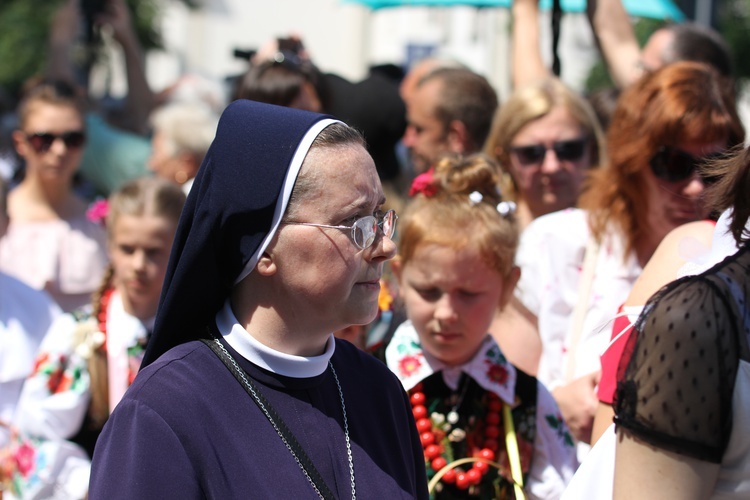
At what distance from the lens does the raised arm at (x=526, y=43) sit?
16.8 ft

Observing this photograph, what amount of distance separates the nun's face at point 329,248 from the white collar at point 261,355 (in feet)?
0.28

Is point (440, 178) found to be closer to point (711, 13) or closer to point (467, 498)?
point (467, 498)

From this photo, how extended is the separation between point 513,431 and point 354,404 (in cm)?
100

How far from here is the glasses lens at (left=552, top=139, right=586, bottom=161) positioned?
4.49m

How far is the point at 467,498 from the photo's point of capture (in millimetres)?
3111

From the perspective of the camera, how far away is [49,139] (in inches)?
218

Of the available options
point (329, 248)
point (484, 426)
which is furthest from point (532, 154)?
point (329, 248)

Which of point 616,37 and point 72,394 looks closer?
point 72,394

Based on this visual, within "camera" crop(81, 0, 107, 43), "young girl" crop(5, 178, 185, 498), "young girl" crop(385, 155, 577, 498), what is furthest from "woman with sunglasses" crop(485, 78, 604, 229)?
"camera" crop(81, 0, 107, 43)

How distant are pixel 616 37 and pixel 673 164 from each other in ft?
5.58

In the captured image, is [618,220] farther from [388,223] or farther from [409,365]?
[388,223]

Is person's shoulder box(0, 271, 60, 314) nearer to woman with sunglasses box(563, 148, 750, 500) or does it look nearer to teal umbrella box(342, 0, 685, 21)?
woman with sunglasses box(563, 148, 750, 500)

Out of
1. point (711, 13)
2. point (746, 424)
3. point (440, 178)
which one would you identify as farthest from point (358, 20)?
point (746, 424)

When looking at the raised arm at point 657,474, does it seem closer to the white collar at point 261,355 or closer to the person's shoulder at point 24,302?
the white collar at point 261,355
